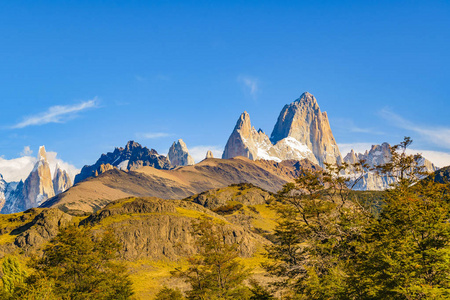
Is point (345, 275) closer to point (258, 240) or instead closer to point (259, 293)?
point (259, 293)

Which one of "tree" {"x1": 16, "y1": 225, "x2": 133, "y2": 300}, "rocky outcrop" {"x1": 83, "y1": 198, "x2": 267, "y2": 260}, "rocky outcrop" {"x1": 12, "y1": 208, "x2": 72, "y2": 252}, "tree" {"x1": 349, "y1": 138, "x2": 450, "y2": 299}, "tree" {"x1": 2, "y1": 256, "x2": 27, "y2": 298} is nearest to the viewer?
"tree" {"x1": 349, "y1": 138, "x2": 450, "y2": 299}

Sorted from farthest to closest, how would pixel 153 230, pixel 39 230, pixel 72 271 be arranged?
pixel 39 230
pixel 153 230
pixel 72 271

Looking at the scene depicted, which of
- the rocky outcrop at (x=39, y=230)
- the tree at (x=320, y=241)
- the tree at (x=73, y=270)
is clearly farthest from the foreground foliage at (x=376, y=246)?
the rocky outcrop at (x=39, y=230)

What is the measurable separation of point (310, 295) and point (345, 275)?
11.3 ft

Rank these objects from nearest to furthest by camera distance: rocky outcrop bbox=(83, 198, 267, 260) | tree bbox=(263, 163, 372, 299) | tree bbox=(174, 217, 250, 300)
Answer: tree bbox=(263, 163, 372, 299) < tree bbox=(174, 217, 250, 300) < rocky outcrop bbox=(83, 198, 267, 260)

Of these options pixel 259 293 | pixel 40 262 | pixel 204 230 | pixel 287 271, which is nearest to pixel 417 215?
pixel 287 271

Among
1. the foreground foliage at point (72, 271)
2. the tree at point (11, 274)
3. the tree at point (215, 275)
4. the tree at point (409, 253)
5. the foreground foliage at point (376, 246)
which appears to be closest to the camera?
the tree at point (409, 253)

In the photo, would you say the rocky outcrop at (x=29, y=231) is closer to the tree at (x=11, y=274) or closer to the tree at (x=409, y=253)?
the tree at (x=11, y=274)

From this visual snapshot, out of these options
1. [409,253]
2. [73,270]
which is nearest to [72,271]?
[73,270]

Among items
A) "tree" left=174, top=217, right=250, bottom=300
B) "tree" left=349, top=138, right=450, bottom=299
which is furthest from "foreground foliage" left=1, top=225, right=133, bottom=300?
"tree" left=349, top=138, right=450, bottom=299

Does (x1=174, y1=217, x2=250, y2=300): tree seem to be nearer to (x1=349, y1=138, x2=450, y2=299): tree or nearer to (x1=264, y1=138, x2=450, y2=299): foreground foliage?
(x1=264, y1=138, x2=450, y2=299): foreground foliage

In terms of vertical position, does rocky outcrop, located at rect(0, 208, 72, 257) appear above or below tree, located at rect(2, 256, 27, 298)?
above

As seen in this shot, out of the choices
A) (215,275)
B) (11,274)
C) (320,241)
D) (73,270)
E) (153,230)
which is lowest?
(215,275)

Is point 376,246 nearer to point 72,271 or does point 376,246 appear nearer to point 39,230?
point 72,271
